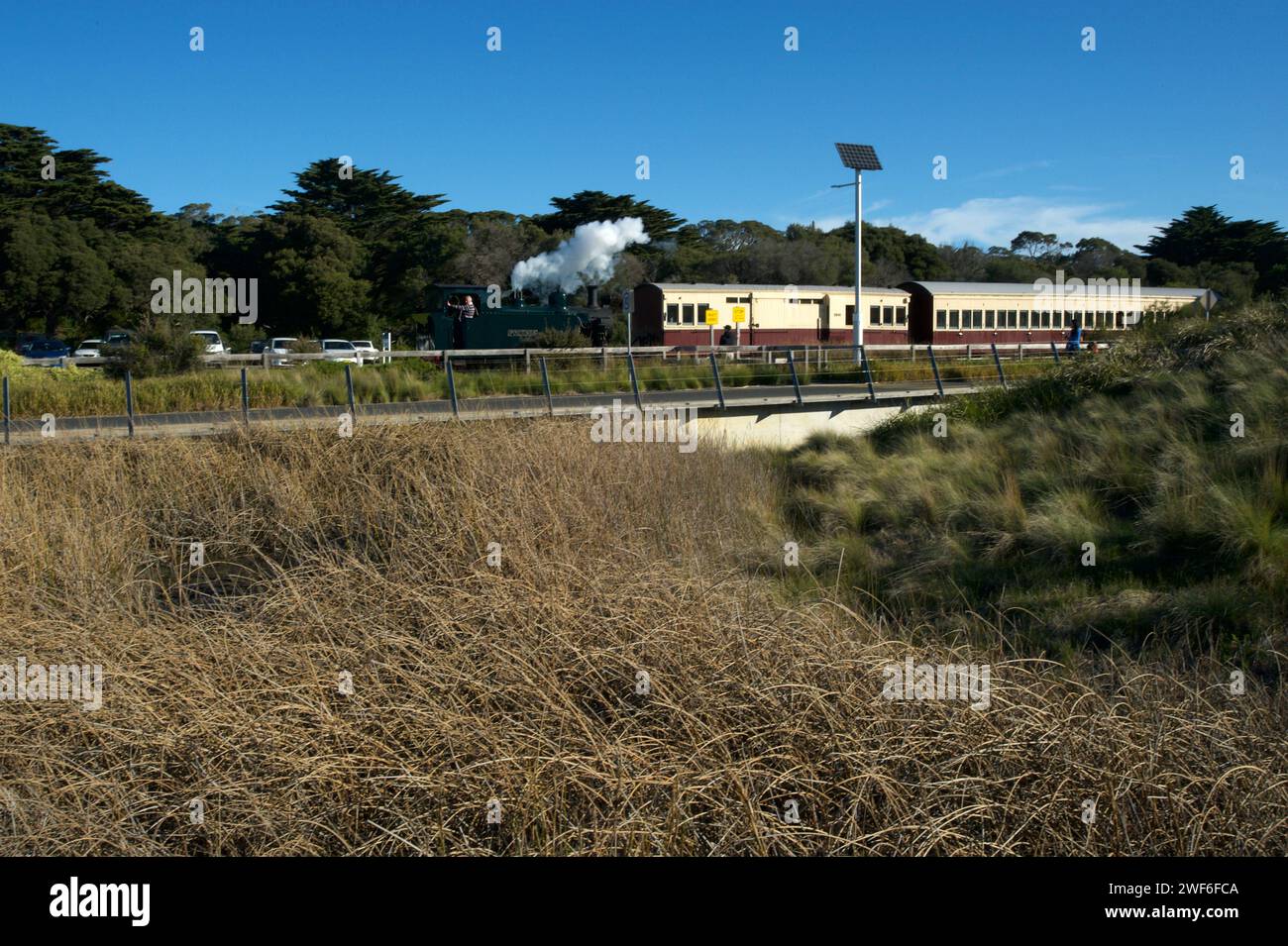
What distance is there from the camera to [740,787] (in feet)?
13.0

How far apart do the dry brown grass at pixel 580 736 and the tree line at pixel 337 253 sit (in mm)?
34277

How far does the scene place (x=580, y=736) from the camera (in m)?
4.58

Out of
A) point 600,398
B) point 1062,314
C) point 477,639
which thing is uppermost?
point 1062,314

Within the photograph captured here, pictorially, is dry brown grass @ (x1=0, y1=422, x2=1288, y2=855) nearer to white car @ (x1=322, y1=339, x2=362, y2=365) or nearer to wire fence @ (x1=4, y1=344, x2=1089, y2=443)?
wire fence @ (x1=4, y1=344, x2=1089, y2=443)

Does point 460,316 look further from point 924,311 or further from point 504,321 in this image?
point 924,311

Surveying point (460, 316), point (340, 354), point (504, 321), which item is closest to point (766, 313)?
point (504, 321)

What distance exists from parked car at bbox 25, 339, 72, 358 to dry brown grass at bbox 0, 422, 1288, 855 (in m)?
32.6

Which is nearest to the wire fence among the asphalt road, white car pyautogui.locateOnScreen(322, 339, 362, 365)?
the asphalt road

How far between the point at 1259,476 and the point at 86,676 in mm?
9331

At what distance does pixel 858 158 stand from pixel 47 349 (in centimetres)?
2660

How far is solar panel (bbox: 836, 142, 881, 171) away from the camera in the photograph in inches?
1300

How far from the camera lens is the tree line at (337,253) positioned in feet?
143

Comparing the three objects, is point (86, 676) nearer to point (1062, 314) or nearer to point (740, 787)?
point (740, 787)
